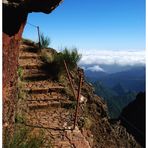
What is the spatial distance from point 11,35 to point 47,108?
4236 millimetres

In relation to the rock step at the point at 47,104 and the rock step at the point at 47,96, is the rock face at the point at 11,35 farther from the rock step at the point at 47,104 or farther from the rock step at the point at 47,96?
the rock step at the point at 47,96

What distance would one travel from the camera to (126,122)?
1838 cm

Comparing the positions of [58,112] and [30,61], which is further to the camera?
[30,61]

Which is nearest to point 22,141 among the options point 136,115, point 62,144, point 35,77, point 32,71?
point 62,144

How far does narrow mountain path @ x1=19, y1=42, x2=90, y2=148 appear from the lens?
6.74 m

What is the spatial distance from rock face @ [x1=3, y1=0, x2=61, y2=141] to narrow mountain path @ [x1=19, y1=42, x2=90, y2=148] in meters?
1.13

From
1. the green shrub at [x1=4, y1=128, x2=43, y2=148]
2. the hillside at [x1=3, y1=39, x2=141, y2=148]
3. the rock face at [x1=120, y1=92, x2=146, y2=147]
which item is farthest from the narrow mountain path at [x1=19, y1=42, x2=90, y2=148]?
the rock face at [x1=120, y1=92, x2=146, y2=147]

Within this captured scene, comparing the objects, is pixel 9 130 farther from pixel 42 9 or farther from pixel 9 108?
pixel 42 9

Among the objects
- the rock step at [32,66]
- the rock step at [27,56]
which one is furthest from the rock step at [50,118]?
the rock step at [27,56]

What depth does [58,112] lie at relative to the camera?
323 inches

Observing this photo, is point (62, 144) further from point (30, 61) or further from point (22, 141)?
point (30, 61)

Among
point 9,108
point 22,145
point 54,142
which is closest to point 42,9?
point 9,108

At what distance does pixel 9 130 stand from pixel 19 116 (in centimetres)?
226

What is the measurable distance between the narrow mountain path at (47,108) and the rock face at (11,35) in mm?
1132
